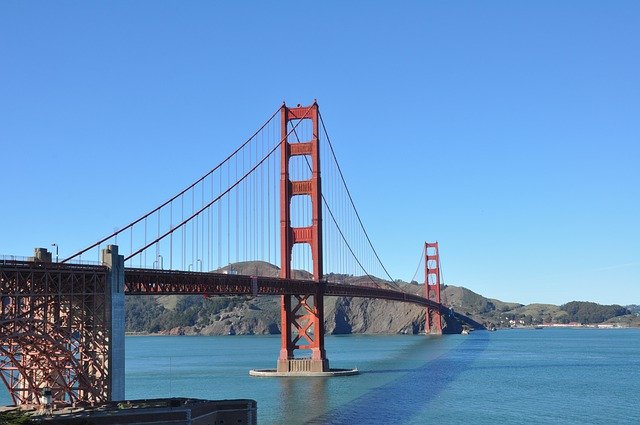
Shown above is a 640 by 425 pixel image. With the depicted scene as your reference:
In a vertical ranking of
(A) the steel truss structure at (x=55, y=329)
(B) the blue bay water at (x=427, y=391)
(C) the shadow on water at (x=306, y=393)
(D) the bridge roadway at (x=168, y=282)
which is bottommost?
(B) the blue bay water at (x=427, y=391)

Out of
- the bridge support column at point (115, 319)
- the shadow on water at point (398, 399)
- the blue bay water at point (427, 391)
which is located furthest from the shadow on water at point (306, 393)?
the bridge support column at point (115, 319)

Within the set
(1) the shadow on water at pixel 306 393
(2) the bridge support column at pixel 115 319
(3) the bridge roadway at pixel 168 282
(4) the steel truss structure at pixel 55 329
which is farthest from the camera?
(1) the shadow on water at pixel 306 393

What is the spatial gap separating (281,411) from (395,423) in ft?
25.6

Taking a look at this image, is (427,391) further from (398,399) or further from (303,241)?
(303,241)

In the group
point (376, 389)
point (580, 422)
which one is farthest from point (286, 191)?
point (580, 422)

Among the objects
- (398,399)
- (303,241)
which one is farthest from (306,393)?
(303,241)

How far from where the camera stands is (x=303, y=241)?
76812 mm

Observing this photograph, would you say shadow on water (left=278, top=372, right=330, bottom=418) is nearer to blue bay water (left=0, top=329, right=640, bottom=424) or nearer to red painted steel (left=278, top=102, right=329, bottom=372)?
blue bay water (left=0, top=329, right=640, bottom=424)

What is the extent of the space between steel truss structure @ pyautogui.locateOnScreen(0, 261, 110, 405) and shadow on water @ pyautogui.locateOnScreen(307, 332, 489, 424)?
42.5 feet

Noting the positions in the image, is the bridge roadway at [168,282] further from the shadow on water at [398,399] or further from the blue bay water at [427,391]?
the shadow on water at [398,399]

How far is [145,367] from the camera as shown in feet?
323

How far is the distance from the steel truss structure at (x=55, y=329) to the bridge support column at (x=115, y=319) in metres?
0.22

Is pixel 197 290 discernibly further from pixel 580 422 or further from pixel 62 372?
pixel 580 422

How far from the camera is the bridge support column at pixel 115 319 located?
38.5 metres
